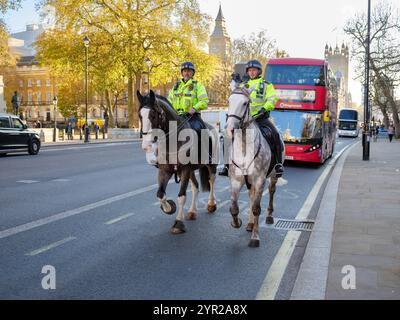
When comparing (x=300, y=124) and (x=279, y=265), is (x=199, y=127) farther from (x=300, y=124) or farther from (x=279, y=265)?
(x=300, y=124)

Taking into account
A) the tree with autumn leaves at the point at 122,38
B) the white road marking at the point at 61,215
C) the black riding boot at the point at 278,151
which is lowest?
the white road marking at the point at 61,215

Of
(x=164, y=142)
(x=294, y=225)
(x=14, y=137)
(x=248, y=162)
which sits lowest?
(x=294, y=225)

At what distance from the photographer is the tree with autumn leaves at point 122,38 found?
40.7 meters

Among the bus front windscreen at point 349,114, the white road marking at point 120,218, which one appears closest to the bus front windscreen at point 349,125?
the bus front windscreen at point 349,114

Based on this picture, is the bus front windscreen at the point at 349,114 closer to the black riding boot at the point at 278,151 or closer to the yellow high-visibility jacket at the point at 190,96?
the black riding boot at the point at 278,151

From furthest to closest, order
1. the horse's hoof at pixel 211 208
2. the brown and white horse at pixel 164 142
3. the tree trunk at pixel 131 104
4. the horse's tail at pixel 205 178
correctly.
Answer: the tree trunk at pixel 131 104 < the horse's hoof at pixel 211 208 < the horse's tail at pixel 205 178 < the brown and white horse at pixel 164 142

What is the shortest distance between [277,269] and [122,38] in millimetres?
37577

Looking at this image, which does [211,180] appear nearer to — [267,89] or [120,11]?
[267,89]

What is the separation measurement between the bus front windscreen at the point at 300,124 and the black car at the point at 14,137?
38.0 feet

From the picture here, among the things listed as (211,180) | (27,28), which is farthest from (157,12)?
(27,28)

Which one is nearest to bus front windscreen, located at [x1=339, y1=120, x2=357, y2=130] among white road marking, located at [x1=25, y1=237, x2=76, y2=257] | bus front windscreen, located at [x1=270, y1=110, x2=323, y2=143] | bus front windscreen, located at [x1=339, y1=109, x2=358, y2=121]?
bus front windscreen, located at [x1=339, y1=109, x2=358, y2=121]

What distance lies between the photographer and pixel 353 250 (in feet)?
18.1

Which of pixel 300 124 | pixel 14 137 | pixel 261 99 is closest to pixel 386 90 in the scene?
pixel 300 124

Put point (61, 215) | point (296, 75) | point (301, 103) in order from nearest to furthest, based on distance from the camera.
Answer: point (61, 215) → point (301, 103) → point (296, 75)
